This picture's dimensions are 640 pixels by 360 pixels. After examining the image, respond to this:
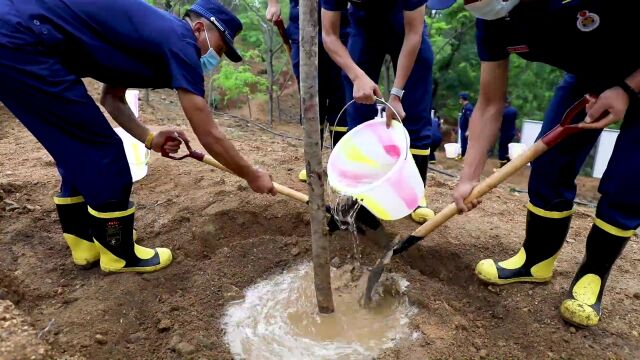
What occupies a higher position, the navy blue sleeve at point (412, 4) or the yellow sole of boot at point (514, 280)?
the navy blue sleeve at point (412, 4)

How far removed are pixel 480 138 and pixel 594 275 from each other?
33.5 inches

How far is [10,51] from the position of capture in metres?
2.15

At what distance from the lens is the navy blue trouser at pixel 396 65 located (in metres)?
3.12

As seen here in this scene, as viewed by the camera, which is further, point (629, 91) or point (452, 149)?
point (452, 149)

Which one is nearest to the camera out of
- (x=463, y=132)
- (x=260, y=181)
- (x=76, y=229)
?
(x=260, y=181)

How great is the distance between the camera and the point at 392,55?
3.25m

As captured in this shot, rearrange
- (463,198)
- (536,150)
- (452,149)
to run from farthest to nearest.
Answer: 1. (452,149)
2. (463,198)
3. (536,150)

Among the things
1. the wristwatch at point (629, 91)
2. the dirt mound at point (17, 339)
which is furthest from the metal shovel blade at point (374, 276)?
the dirt mound at point (17, 339)

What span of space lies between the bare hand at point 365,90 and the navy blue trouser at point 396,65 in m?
0.48

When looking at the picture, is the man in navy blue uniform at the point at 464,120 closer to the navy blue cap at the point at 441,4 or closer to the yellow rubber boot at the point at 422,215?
the yellow rubber boot at the point at 422,215

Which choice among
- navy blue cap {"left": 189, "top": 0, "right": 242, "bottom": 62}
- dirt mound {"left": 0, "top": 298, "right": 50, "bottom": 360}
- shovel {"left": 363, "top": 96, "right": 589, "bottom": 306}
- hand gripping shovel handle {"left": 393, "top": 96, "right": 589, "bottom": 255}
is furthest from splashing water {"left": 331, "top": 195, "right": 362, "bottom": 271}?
dirt mound {"left": 0, "top": 298, "right": 50, "bottom": 360}

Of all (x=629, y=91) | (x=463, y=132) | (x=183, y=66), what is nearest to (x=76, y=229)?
(x=183, y=66)

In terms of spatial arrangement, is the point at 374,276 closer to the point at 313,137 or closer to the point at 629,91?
the point at 313,137

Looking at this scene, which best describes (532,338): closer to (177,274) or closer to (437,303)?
(437,303)
